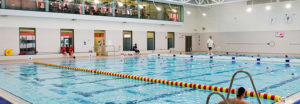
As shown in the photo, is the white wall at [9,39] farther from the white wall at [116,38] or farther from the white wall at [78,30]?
the white wall at [116,38]

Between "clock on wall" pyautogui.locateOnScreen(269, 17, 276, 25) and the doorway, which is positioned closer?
the doorway

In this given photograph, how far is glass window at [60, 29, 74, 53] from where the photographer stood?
63.9 feet

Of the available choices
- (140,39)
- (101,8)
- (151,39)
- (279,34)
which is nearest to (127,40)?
(140,39)

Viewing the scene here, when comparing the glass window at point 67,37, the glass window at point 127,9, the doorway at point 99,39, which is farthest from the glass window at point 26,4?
the glass window at point 127,9

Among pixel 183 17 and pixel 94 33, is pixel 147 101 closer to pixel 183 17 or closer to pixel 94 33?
pixel 94 33

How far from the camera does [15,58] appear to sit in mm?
16734

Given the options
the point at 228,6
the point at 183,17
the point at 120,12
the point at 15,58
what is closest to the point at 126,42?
the point at 120,12

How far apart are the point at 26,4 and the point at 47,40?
9.60 feet

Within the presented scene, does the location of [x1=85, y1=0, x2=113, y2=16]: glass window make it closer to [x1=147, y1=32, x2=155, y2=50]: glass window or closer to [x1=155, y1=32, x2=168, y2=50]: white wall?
[x1=147, y1=32, x2=155, y2=50]: glass window

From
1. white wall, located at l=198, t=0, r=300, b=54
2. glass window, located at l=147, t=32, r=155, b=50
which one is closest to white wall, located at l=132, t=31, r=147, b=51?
glass window, located at l=147, t=32, r=155, b=50

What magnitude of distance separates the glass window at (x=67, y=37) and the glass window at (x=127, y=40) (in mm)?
5260

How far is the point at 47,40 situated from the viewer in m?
18.5

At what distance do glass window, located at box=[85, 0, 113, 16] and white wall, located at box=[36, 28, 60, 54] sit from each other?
10.1ft

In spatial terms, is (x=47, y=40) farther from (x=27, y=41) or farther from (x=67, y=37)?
(x=67, y=37)
